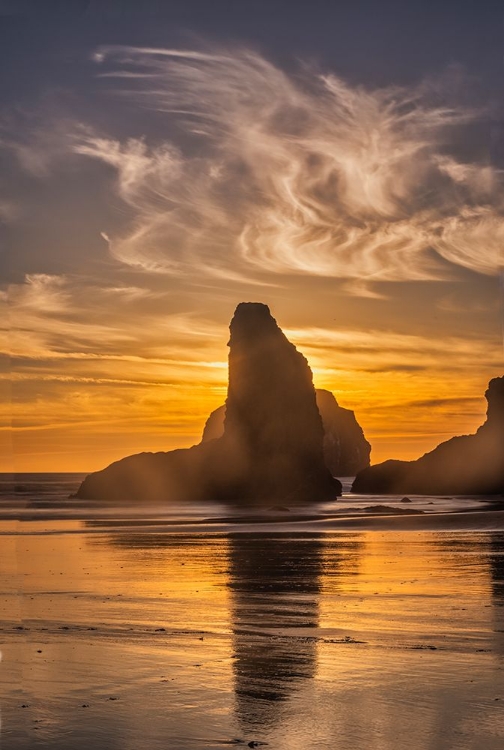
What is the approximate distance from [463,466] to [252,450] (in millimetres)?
30662

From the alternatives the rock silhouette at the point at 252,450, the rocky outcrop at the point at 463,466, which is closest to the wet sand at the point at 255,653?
the rock silhouette at the point at 252,450

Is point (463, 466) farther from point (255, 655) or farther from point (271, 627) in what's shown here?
point (255, 655)

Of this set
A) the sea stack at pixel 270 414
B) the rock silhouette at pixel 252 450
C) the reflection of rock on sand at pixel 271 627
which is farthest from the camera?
the sea stack at pixel 270 414

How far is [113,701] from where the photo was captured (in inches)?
445

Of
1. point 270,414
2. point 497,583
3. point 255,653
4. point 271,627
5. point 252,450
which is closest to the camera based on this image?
point 255,653

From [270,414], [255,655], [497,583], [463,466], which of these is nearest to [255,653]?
[255,655]

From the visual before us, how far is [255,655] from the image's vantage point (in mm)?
14211

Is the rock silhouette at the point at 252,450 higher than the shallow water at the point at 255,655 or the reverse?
higher

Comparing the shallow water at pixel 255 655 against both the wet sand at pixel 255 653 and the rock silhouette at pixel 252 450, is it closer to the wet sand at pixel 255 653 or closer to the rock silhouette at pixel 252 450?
the wet sand at pixel 255 653

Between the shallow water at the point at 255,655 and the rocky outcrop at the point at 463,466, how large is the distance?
108 m

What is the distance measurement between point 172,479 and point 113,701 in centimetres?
13197

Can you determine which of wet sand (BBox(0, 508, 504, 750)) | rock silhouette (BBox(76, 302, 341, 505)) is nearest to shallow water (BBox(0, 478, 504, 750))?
wet sand (BBox(0, 508, 504, 750))

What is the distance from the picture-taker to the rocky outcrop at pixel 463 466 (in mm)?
135500

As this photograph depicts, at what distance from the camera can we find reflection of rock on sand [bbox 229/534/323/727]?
1164cm
